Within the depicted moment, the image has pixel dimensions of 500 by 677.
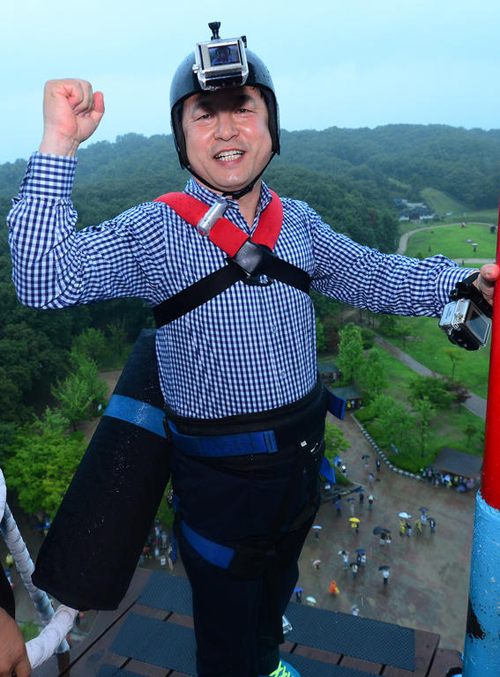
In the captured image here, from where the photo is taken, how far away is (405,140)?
529 ft

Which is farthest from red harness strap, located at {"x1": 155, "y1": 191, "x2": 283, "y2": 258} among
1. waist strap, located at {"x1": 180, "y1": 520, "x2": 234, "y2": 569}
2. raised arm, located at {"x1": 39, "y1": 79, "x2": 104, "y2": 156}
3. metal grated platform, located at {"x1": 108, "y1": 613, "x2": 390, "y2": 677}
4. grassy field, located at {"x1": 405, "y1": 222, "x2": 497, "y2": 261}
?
grassy field, located at {"x1": 405, "y1": 222, "x2": 497, "y2": 261}

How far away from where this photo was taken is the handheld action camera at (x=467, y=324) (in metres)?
2.88

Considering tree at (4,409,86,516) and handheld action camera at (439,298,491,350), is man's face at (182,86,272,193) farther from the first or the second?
tree at (4,409,86,516)

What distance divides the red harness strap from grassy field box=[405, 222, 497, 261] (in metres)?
59.2

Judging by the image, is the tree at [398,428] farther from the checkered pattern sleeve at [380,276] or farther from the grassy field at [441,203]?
the grassy field at [441,203]

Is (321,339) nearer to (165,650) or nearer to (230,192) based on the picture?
(165,650)

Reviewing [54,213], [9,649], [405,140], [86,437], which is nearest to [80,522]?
[9,649]

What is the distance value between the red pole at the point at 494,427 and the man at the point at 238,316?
0.86 feet

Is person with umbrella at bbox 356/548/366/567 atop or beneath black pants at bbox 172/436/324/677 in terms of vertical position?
beneath

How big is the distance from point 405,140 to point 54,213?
174357 mm

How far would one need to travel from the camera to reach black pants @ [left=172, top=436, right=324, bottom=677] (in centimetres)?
354

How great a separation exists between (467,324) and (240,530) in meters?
1.90

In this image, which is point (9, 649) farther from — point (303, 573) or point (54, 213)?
point (303, 573)

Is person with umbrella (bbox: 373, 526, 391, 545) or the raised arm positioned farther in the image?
person with umbrella (bbox: 373, 526, 391, 545)
